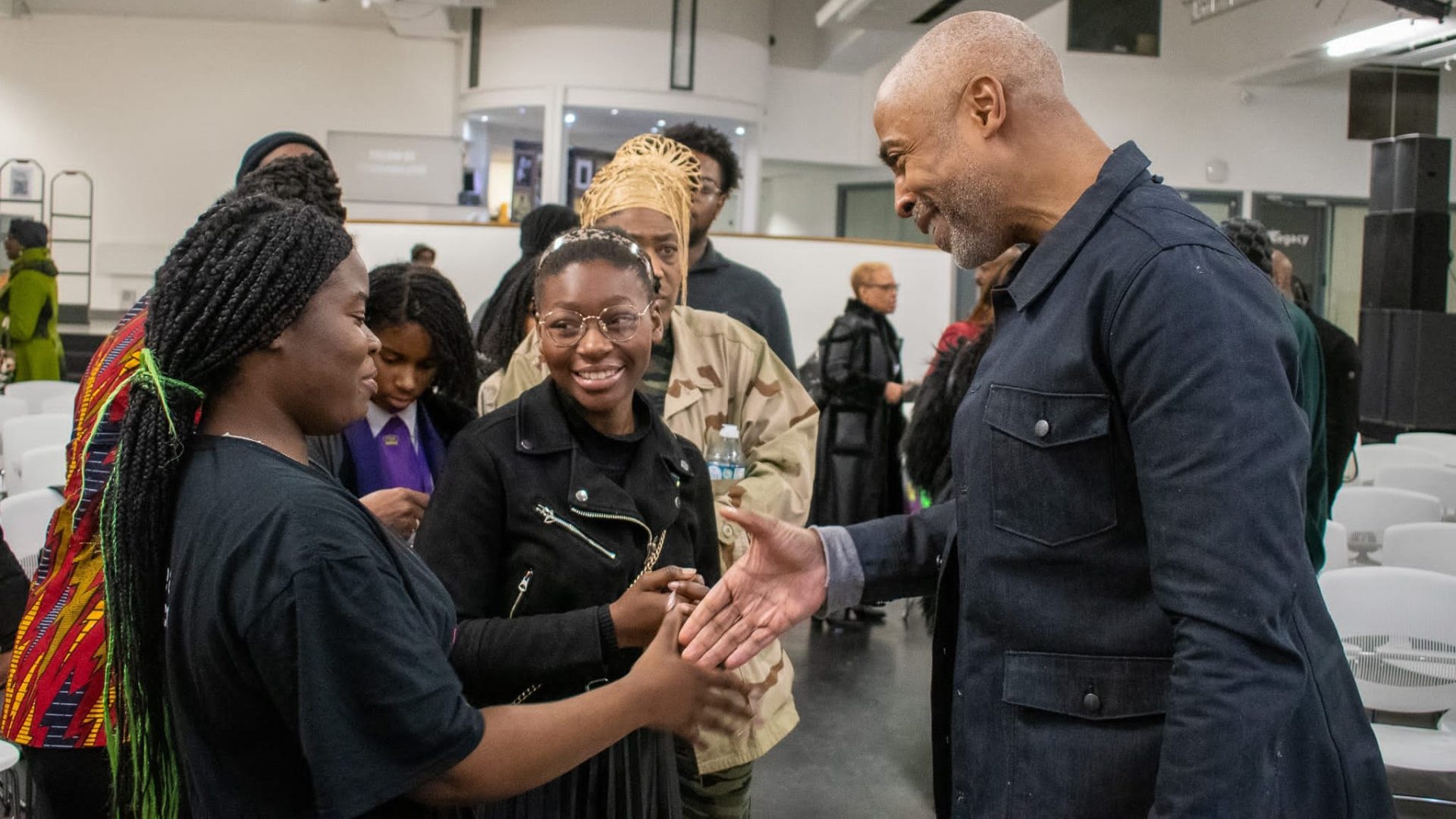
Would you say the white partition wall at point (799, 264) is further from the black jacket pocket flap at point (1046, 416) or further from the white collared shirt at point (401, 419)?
the black jacket pocket flap at point (1046, 416)

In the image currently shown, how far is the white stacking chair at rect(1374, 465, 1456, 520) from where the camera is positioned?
5449mm

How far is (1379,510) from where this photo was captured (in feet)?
15.7

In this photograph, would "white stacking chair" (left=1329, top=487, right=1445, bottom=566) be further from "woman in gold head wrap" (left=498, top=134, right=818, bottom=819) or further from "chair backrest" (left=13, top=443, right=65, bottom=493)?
"chair backrest" (left=13, top=443, right=65, bottom=493)

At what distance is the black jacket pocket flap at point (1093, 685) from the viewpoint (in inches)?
48.8

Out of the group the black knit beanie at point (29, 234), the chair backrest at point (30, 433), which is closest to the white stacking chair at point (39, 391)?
the chair backrest at point (30, 433)

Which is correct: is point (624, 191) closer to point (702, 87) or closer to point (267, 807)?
point (267, 807)

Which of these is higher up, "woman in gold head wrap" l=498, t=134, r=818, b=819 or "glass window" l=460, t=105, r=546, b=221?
"glass window" l=460, t=105, r=546, b=221

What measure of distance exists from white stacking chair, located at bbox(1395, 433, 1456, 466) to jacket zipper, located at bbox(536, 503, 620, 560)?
619 cm

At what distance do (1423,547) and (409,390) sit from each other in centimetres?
342

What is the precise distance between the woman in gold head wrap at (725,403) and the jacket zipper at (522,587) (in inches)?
20.5

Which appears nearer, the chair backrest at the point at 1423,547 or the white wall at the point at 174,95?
the chair backrest at the point at 1423,547

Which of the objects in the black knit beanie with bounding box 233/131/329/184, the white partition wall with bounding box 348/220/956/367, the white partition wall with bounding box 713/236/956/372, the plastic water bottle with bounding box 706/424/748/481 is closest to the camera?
the plastic water bottle with bounding box 706/424/748/481

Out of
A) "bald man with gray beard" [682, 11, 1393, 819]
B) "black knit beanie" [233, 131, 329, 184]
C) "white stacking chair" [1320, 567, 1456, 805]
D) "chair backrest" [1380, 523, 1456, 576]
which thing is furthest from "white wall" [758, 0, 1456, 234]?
"bald man with gray beard" [682, 11, 1393, 819]

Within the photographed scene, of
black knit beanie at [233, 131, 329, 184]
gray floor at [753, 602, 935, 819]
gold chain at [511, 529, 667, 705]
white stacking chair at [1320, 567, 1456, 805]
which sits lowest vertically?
gray floor at [753, 602, 935, 819]
